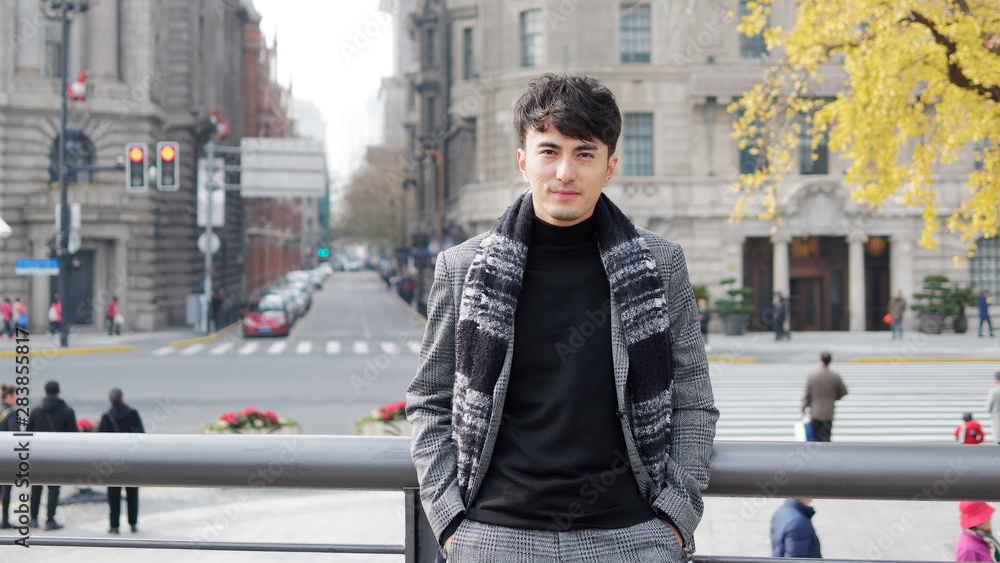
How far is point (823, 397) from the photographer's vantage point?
12828 mm

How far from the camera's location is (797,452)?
8.86 feet

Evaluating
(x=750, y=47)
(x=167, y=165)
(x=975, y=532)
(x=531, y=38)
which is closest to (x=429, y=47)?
(x=531, y=38)

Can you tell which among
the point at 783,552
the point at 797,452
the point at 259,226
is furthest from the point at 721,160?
the point at 259,226

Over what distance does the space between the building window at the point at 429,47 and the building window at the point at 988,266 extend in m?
37.6

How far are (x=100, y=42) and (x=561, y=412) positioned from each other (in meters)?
40.3

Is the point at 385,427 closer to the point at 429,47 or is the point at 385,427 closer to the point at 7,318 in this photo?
the point at 7,318

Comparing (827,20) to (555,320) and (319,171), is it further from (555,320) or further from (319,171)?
(319,171)

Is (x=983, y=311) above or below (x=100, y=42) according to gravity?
below

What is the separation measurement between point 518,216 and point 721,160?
3459 cm

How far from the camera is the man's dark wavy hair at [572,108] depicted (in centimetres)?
240

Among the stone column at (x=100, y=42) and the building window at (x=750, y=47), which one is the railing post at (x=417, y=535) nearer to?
the building window at (x=750, y=47)

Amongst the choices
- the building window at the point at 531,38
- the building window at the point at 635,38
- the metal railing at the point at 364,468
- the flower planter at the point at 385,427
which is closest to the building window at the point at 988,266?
the building window at the point at 635,38

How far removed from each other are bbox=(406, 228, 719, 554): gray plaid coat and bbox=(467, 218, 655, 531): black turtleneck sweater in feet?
0.15

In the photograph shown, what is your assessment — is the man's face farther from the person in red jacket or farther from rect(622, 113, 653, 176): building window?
rect(622, 113, 653, 176): building window
